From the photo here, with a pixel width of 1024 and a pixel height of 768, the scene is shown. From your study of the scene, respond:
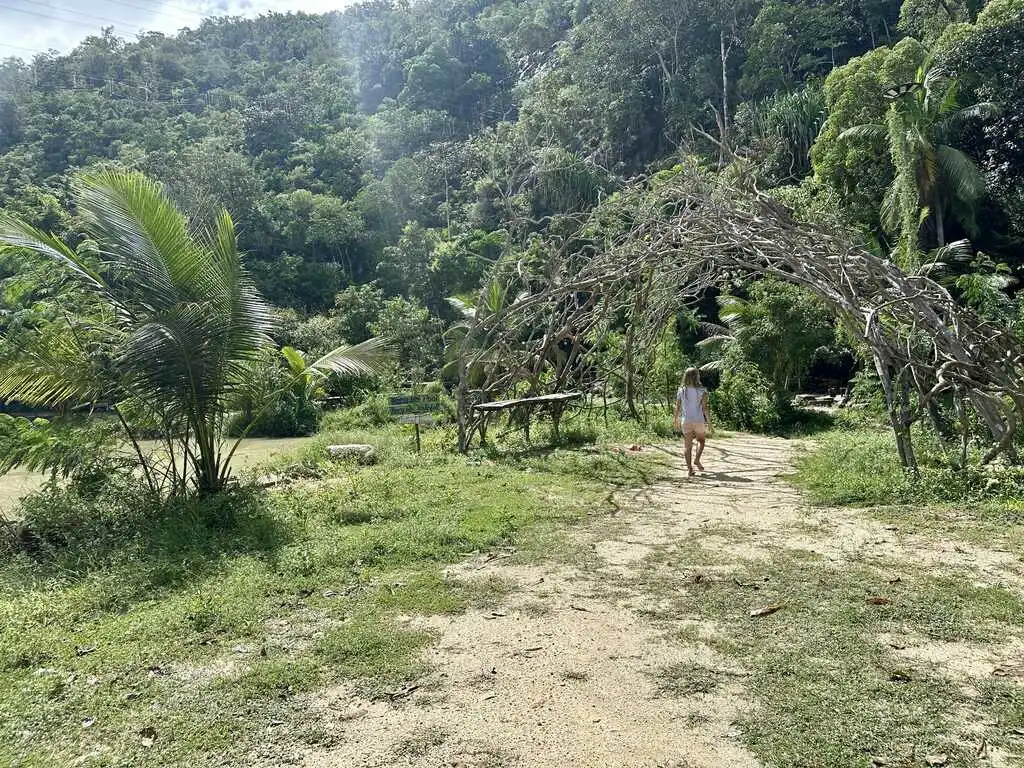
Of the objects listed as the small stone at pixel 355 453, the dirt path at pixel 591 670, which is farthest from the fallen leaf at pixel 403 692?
the small stone at pixel 355 453

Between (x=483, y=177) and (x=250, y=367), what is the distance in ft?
103

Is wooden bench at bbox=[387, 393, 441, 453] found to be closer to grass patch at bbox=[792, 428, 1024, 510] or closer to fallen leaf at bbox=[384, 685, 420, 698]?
grass patch at bbox=[792, 428, 1024, 510]

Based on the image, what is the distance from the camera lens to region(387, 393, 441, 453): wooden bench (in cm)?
1827

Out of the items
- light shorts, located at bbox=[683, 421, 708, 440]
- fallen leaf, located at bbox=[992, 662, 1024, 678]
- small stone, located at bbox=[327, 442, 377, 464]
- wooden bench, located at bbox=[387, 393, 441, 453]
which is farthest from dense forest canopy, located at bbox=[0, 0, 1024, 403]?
fallen leaf, located at bbox=[992, 662, 1024, 678]

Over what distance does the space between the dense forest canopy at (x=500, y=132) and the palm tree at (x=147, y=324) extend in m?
0.46

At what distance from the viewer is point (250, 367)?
8.30 m

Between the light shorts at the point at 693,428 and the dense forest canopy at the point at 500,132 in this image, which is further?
the dense forest canopy at the point at 500,132

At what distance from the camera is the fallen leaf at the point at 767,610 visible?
13.9 feet

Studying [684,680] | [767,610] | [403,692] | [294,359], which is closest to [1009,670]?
[767,610]

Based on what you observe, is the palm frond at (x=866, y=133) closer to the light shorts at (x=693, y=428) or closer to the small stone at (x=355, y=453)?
the light shorts at (x=693, y=428)

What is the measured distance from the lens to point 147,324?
689cm

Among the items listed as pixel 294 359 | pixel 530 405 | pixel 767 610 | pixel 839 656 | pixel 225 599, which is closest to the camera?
pixel 839 656

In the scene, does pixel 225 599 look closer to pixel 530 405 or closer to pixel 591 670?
pixel 591 670

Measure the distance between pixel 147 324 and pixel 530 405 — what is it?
20.3ft
